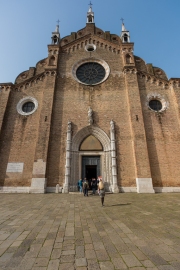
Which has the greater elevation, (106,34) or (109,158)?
(106,34)

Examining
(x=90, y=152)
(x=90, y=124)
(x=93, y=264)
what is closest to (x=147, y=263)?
(x=93, y=264)

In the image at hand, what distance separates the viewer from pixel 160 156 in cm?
1290

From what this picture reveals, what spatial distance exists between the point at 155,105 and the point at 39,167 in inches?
523

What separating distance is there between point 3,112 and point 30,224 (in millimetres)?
13207

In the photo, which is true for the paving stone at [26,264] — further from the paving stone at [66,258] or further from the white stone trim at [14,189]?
the white stone trim at [14,189]

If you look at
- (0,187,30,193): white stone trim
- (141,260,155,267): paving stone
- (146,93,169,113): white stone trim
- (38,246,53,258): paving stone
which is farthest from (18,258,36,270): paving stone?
(146,93,169,113): white stone trim

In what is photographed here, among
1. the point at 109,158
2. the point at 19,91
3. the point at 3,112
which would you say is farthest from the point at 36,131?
the point at 109,158

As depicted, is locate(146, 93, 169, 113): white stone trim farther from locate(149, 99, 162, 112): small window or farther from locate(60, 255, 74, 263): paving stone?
locate(60, 255, 74, 263): paving stone

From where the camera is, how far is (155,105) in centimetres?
1516

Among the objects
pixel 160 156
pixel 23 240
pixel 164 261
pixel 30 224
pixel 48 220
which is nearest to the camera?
pixel 164 261

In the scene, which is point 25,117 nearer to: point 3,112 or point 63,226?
point 3,112

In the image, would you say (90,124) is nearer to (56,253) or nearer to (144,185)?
(144,185)

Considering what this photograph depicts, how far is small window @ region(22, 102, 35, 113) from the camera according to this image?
590 inches

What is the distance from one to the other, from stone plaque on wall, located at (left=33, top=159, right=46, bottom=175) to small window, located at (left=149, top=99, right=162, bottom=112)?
12.4 m
